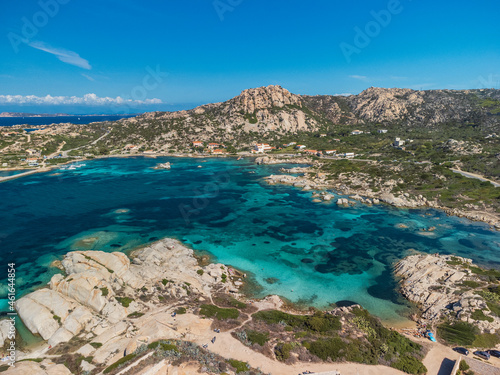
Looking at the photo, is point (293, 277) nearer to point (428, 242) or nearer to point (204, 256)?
point (204, 256)

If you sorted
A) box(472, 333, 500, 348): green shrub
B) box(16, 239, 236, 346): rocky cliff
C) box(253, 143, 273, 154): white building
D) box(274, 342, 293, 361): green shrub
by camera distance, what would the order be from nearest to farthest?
box(274, 342, 293, 361): green shrub
box(472, 333, 500, 348): green shrub
box(16, 239, 236, 346): rocky cliff
box(253, 143, 273, 154): white building

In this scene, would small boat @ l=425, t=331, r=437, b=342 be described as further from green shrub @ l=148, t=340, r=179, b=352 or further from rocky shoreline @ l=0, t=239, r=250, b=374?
green shrub @ l=148, t=340, r=179, b=352

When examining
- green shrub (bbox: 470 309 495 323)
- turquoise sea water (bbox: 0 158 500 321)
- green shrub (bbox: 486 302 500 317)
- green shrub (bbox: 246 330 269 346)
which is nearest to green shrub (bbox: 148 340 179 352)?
green shrub (bbox: 246 330 269 346)

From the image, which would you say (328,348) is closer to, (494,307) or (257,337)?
(257,337)

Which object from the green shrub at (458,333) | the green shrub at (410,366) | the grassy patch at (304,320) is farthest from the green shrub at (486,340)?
the grassy patch at (304,320)

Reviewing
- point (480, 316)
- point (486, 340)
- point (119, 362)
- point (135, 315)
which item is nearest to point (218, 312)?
point (135, 315)

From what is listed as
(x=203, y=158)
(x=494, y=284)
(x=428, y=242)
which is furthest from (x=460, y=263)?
(x=203, y=158)
